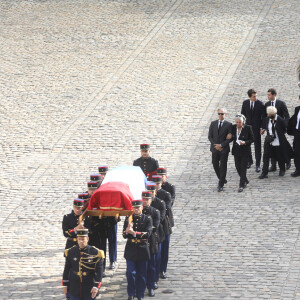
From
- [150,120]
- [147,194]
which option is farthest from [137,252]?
[150,120]

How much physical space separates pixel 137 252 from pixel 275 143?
19.4ft

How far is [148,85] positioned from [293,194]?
823 centimetres

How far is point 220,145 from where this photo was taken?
52.1 feet

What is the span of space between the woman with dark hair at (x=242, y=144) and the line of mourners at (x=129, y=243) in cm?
304

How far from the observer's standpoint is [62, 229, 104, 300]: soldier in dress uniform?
10.8 meters

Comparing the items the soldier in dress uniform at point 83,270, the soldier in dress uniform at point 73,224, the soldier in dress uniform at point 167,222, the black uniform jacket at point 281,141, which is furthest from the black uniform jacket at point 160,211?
the black uniform jacket at point 281,141

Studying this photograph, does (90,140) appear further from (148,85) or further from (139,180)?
(139,180)

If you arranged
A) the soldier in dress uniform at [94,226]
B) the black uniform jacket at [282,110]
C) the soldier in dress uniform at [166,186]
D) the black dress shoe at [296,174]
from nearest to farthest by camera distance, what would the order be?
1. the soldier in dress uniform at [94,226]
2. the soldier in dress uniform at [166,186]
3. the black dress shoe at [296,174]
4. the black uniform jacket at [282,110]

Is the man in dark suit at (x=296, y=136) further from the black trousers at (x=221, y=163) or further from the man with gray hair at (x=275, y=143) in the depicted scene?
the black trousers at (x=221, y=163)

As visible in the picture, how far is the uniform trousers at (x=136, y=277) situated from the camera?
11.5 meters

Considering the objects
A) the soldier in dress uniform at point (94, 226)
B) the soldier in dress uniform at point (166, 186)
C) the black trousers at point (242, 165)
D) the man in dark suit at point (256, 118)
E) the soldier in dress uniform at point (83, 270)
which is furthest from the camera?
the man in dark suit at point (256, 118)

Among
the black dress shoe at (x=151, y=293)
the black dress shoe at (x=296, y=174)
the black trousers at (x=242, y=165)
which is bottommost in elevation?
the black dress shoe at (x=151, y=293)

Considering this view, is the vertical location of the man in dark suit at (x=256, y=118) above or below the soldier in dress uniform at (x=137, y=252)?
above

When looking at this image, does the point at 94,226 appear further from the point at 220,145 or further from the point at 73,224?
the point at 220,145
